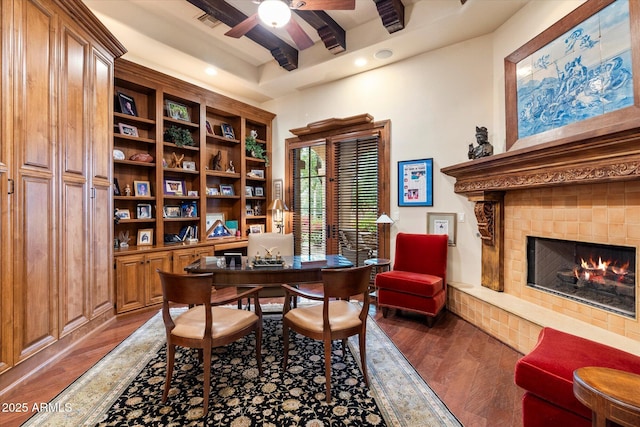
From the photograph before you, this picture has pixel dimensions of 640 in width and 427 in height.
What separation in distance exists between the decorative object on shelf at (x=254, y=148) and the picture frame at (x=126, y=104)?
1680 millimetres

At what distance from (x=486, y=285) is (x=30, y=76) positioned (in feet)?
15.3

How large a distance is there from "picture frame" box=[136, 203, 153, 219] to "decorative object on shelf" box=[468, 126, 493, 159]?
420 centimetres

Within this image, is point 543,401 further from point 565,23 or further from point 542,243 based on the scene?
point 565,23

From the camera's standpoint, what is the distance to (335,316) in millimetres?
2125

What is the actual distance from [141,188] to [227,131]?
1717 millimetres

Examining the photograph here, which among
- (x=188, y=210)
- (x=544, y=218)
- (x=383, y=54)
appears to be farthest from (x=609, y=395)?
(x=188, y=210)

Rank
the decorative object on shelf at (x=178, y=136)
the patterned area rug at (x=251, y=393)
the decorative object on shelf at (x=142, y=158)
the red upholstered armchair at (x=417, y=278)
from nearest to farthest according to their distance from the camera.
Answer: the patterned area rug at (x=251, y=393), the red upholstered armchair at (x=417, y=278), the decorative object on shelf at (x=142, y=158), the decorative object on shelf at (x=178, y=136)

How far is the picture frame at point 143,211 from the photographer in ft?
12.3

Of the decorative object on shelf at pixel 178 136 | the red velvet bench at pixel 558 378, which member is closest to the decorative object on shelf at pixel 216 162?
the decorative object on shelf at pixel 178 136

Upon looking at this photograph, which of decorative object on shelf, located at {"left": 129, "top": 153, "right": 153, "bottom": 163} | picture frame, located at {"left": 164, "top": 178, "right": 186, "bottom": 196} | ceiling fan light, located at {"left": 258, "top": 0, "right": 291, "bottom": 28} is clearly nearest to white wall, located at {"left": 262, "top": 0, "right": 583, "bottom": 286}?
ceiling fan light, located at {"left": 258, "top": 0, "right": 291, "bottom": 28}

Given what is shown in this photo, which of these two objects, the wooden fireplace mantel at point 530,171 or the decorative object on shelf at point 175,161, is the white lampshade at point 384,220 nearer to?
the wooden fireplace mantel at point 530,171

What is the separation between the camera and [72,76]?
251 cm

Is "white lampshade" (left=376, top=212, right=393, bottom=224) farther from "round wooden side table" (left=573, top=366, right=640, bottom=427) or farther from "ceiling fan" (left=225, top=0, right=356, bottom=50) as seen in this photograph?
"round wooden side table" (left=573, top=366, right=640, bottom=427)

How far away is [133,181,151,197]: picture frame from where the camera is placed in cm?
374
